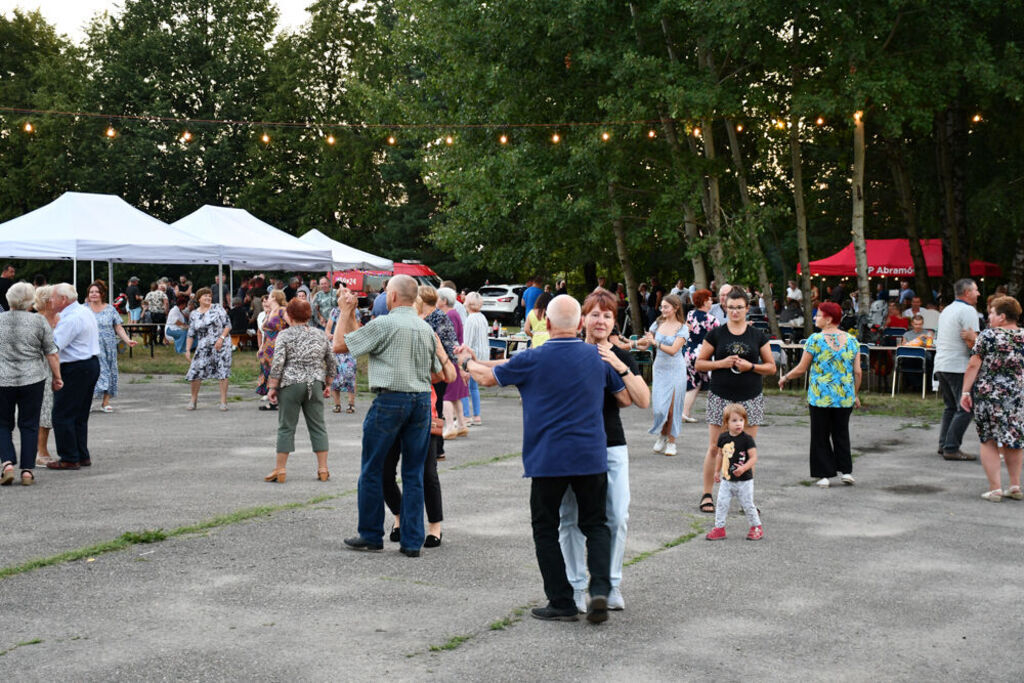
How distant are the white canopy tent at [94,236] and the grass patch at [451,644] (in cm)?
1777

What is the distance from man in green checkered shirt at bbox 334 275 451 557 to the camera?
703 cm

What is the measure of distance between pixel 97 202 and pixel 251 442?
1326 cm

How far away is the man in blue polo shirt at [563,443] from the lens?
5438 millimetres

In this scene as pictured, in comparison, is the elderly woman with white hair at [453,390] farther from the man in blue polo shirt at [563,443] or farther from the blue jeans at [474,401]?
the man in blue polo shirt at [563,443]

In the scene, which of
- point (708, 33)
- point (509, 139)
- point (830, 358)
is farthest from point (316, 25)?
point (830, 358)

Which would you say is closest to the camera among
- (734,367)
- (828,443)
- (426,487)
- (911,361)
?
(426,487)

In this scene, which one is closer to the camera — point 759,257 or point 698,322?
point 698,322

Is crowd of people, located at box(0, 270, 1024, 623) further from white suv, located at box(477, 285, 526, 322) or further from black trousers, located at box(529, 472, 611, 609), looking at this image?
white suv, located at box(477, 285, 526, 322)

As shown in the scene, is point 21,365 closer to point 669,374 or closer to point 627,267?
point 669,374

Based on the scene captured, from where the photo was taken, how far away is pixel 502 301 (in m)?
45.2

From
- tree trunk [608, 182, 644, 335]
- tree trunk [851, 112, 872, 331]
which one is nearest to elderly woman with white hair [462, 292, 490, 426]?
tree trunk [851, 112, 872, 331]

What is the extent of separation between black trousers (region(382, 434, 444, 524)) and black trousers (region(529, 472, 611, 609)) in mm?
1885

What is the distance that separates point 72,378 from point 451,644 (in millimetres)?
6969

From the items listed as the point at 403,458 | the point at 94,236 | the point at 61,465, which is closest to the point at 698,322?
the point at 403,458
